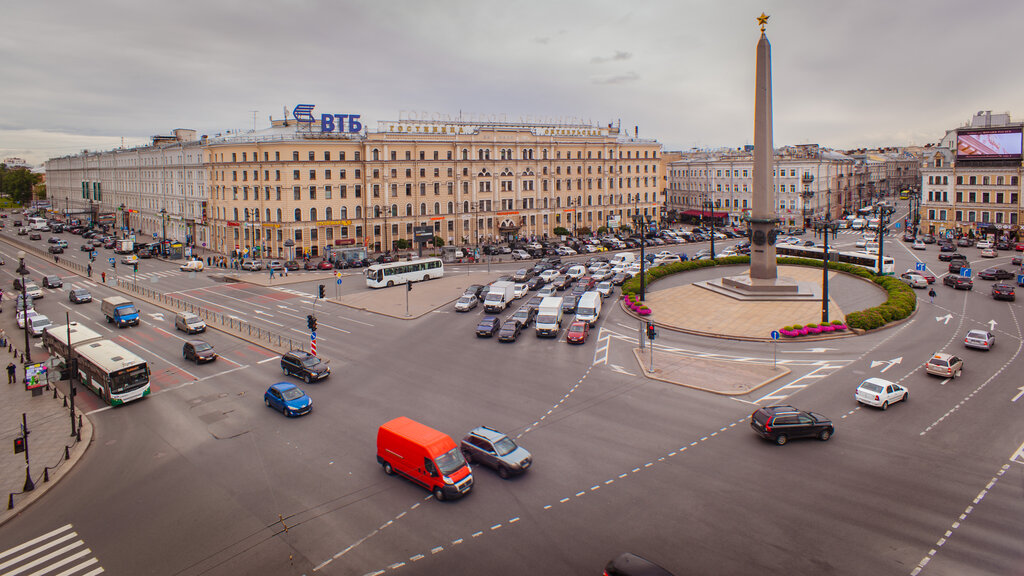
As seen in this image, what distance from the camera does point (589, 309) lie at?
154 ft

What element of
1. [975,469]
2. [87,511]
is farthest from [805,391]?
[87,511]

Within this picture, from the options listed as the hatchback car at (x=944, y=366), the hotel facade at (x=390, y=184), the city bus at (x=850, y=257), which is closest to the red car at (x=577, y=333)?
the hatchback car at (x=944, y=366)

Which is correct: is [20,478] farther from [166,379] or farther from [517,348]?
[517,348]

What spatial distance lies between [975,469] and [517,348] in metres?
25.4

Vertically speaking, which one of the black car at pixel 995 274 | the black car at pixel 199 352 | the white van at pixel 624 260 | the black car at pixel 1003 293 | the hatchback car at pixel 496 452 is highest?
the white van at pixel 624 260

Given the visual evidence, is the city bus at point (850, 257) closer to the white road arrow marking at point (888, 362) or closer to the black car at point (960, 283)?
the black car at point (960, 283)

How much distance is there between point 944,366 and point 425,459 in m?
28.7

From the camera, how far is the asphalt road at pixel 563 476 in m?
18.1

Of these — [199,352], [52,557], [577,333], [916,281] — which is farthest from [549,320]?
[916,281]

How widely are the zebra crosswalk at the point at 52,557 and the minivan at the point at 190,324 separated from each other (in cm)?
2718

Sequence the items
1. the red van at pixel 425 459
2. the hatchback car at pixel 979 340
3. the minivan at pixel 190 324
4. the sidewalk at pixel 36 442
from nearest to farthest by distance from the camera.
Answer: the red van at pixel 425 459 < the sidewalk at pixel 36 442 < the hatchback car at pixel 979 340 < the minivan at pixel 190 324

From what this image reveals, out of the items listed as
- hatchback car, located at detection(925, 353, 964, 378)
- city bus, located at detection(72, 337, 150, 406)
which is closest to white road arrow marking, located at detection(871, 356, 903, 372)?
hatchback car, located at detection(925, 353, 964, 378)

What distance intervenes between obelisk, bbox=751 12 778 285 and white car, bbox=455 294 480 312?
82.7 ft

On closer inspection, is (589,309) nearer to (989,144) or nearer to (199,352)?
(199,352)
